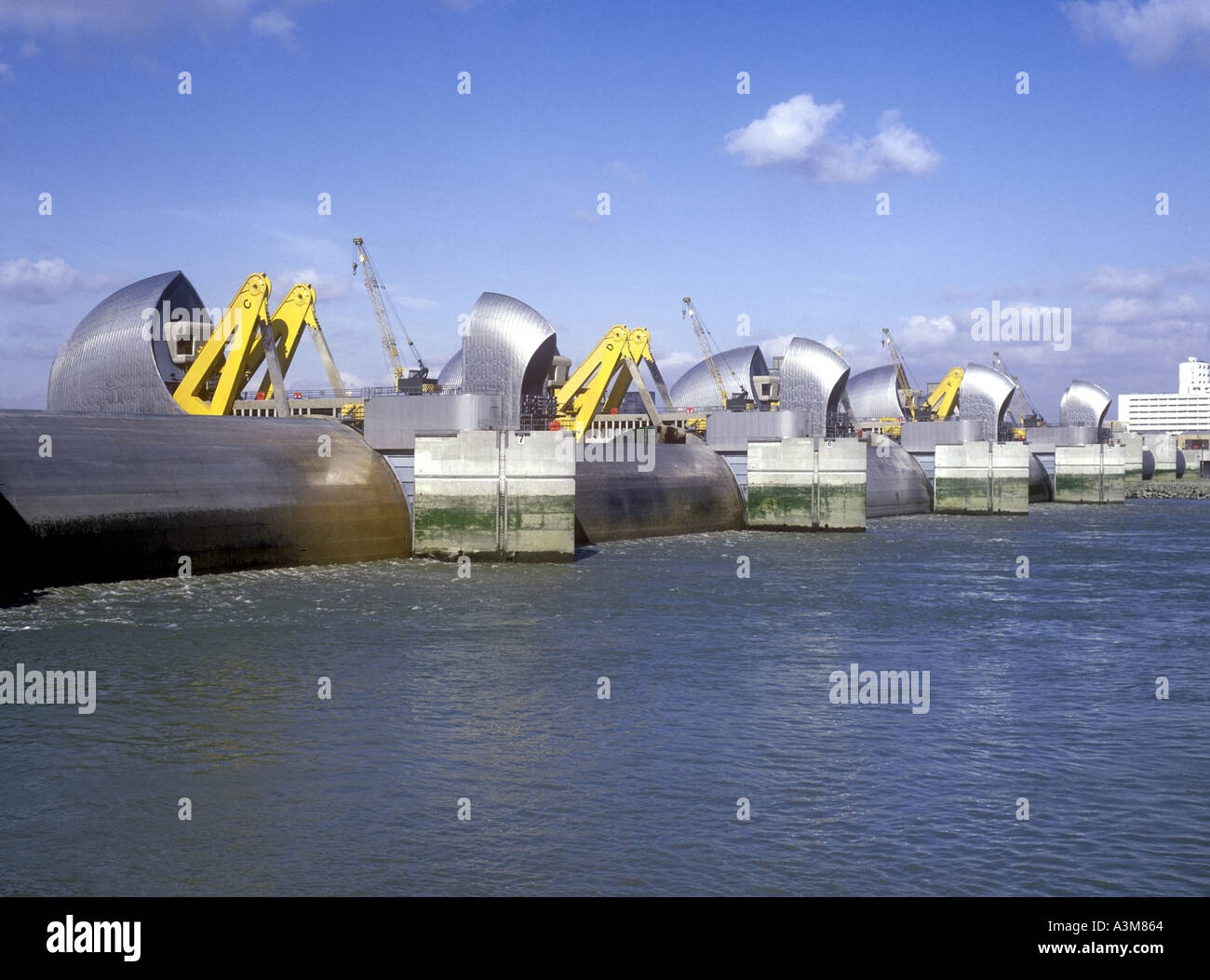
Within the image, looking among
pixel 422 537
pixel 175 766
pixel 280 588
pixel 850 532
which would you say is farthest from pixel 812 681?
pixel 850 532

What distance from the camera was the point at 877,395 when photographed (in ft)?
358

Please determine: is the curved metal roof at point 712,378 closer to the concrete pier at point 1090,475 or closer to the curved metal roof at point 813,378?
the curved metal roof at point 813,378

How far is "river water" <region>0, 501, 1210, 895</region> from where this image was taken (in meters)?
10.3

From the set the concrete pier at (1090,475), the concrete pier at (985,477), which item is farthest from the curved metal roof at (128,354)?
the concrete pier at (1090,475)

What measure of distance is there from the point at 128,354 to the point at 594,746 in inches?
1740

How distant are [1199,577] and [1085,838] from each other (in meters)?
26.6

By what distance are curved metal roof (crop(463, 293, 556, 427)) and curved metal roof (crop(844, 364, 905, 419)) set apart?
56900 millimetres

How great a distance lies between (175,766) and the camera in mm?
13242

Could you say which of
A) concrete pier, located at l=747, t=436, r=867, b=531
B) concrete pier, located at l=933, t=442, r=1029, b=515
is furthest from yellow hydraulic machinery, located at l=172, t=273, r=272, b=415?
concrete pier, located at l=933, t=442, r=1029, b=515

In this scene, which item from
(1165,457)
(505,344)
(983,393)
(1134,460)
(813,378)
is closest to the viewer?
(505,344)
